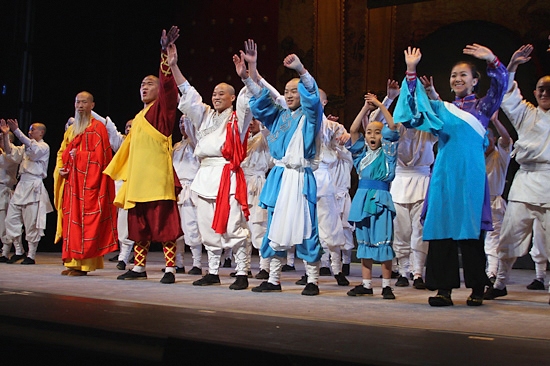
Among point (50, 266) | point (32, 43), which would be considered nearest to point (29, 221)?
point (50, 266)

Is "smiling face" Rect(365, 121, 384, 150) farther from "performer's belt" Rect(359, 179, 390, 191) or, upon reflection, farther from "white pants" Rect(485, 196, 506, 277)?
"white pants" Rect(485, 196, 506, 277)

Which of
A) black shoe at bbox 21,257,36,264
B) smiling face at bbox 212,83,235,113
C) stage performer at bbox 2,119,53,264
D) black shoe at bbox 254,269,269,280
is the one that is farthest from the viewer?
stage performer at bbox 2,119,53,264

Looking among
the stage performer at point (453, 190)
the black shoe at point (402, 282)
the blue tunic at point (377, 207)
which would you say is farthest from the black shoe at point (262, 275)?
the stage performer at point (453, 190)

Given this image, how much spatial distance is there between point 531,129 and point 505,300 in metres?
1.13

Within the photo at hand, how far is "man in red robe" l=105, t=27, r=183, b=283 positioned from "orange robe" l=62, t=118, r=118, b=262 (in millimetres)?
417

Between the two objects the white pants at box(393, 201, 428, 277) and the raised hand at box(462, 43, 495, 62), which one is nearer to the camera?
the raised hand at box(462, 43, 495, 62)

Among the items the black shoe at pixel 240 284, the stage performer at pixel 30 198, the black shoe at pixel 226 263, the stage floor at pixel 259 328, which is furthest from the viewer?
the black shoe at pixel 226 263

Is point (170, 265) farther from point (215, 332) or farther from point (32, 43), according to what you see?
point (32, 43)

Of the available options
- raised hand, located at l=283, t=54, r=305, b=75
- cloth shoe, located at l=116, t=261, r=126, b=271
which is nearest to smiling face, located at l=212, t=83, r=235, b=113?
raised hand, located at l=283, t=54, r=305, b=75

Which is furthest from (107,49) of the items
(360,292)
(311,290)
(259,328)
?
(259,328)

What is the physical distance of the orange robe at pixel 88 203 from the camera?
5527mm

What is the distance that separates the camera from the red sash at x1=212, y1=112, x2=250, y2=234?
488 cm

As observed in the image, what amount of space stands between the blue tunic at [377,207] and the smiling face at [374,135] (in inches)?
2.0

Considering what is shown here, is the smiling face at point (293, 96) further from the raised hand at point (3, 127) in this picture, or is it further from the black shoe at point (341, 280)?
the raised hand at point (3, 127)
